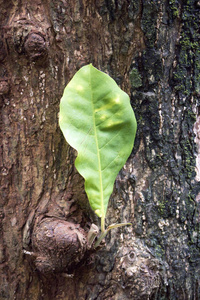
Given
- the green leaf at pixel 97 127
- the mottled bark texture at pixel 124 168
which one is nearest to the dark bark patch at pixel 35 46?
the mottled bark texture at pixel 124 168

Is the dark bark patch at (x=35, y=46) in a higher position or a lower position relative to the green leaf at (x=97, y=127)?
higher

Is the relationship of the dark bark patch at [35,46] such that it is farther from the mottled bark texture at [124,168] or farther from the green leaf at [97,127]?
the green leaf at [97,127]

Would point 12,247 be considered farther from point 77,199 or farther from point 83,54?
point 83,54

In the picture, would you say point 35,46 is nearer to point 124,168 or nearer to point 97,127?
point 97,127

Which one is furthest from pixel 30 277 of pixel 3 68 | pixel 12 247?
pixel 3 68

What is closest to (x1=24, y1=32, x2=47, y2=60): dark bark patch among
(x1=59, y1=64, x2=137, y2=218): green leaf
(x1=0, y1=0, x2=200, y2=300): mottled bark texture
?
(x1=0, y1=0, x2=200, y2=300): mottled bark texture

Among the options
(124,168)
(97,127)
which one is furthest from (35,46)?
(124,168)

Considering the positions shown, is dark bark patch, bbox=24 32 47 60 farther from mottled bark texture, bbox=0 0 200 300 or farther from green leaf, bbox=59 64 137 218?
green leaf, bbox=59 64 137 218
